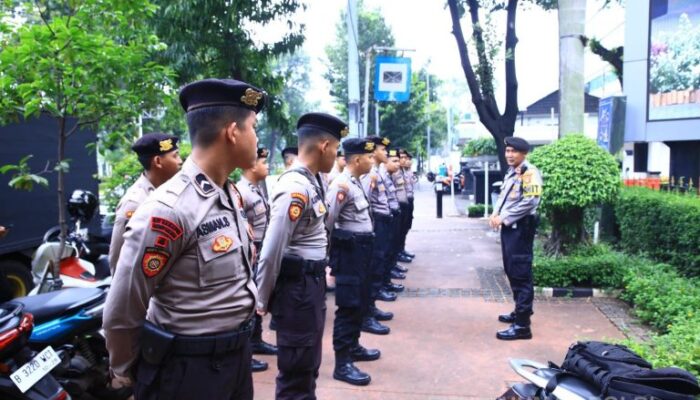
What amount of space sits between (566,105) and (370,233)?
521 cm

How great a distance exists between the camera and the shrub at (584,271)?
6.32 m

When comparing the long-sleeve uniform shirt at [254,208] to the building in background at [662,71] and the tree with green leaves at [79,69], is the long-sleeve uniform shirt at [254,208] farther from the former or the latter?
the building in background at [662,71]

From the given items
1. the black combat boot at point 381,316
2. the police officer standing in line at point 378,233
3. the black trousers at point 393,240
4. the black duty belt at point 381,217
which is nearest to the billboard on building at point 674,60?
the black trousers at point 393,240

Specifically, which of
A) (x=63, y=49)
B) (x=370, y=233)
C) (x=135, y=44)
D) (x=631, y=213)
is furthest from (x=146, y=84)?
(x=631, y=213)

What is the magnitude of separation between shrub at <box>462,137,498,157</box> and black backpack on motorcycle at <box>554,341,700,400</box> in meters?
12.1

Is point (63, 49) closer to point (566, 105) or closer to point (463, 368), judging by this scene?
point (463, 368)

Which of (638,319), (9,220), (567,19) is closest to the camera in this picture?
(638,319)

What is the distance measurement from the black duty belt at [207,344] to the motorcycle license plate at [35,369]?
4.75 feet

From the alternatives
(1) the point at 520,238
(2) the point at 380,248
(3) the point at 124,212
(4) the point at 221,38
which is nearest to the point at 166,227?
(3) the point at 124,212

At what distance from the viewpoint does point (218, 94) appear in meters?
1.96

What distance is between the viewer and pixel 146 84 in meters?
4.46

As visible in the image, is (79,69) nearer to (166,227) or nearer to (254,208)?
(254,208)

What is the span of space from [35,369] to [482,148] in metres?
13.1

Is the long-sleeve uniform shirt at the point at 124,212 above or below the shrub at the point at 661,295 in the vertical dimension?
above
